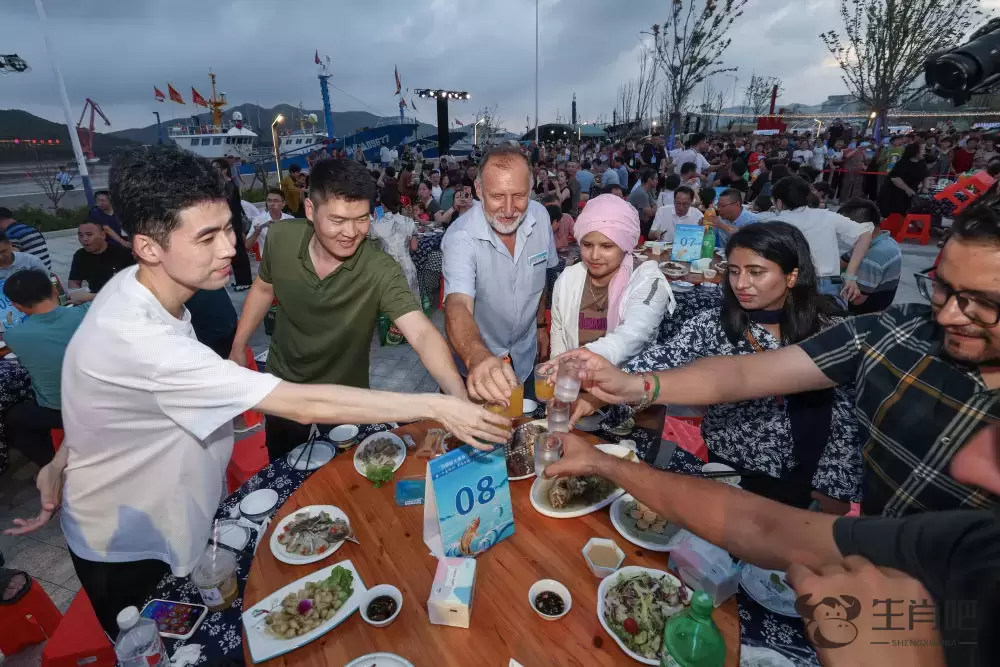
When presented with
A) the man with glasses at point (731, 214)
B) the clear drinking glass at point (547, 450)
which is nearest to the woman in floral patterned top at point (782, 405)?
the clear drinking glass at point (547, 450)

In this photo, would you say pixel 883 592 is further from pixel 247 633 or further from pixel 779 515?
pixel 247 633

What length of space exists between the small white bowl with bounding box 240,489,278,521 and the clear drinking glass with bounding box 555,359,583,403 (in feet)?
5.04

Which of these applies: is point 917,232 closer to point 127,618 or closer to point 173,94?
point 127,618

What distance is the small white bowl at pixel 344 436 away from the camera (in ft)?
9.05

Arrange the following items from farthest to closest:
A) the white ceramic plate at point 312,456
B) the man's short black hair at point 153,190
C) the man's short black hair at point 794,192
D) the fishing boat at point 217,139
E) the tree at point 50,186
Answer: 1. the fishing boat at point 217,139
2. the tree at point 50,186
3. the man's short black hair at point 794,192
4. the white ceramic plate at point 312,456
5. the man's short black hair at point 153,190

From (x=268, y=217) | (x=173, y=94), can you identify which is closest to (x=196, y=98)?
(x=173, y=94)

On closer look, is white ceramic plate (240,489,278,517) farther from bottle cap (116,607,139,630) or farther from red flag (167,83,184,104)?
red flag (167,83,184,104)

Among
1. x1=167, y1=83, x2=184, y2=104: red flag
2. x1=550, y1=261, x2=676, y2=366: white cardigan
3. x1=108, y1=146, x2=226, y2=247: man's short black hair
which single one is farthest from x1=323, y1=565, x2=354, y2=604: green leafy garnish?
x1=167, y1=83, x2=184, y2=104: red flag

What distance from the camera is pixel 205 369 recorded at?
1664mm

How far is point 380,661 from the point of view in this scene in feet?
4.83

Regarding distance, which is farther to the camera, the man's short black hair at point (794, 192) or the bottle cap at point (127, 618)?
the man's short black hair at point (794, 192)

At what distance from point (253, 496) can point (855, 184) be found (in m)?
19.5

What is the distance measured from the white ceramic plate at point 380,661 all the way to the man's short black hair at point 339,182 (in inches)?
92.2

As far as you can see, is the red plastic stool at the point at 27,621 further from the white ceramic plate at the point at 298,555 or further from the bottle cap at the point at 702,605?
the bottle cap at the point at 702,605
